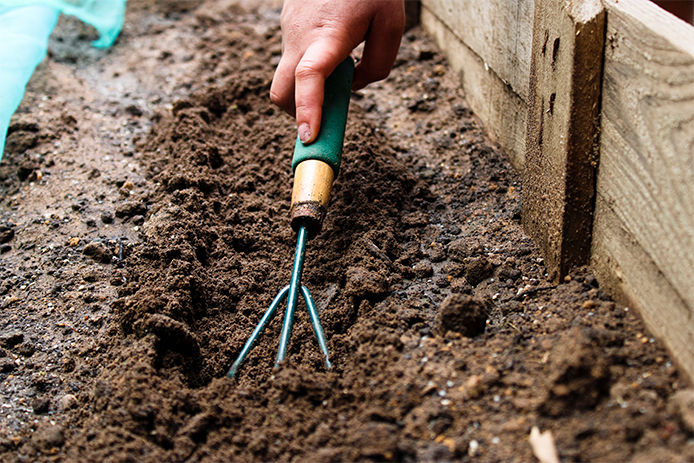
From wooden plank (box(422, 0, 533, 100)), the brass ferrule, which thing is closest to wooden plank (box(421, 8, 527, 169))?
wooden plank (box(422, 0, 533, 100))

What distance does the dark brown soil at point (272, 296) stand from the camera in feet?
4.55

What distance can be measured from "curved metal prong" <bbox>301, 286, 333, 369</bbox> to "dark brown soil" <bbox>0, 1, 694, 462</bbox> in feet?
0.15

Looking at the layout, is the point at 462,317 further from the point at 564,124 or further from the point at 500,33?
the point at 500,33

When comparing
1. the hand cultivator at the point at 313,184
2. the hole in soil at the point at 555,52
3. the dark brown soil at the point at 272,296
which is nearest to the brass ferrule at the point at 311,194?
the hand cultivator at the point at 313,184

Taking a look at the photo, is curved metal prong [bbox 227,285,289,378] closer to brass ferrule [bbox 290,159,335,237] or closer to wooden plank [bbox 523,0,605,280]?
brass ferrule [bbox 290,159,335,237]

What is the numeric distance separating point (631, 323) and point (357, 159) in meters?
1.22

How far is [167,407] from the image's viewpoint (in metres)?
1.55

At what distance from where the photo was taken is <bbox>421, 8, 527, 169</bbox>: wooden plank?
230 centimetres

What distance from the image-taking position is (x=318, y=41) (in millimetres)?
2080

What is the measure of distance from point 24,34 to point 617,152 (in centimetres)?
256

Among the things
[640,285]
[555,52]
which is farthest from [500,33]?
[640,285]

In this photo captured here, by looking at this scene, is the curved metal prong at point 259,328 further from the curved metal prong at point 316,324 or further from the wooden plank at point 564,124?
the wooden plank at point 564,124

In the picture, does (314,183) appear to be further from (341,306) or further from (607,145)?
(607,145)

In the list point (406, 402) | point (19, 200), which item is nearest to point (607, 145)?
point (406, 402)
